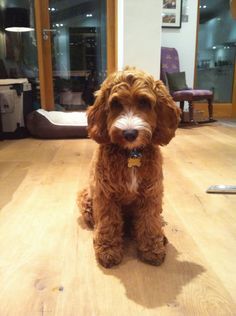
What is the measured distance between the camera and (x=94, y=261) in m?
1.35

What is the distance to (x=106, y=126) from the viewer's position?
1252mm

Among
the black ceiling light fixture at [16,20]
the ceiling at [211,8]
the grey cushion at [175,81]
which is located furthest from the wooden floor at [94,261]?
the ceiling at [211,8]

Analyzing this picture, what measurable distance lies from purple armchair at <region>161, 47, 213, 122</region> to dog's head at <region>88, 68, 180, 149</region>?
3445mm

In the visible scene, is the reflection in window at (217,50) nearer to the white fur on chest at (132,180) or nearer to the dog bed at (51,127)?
the dog bed at (51,127)

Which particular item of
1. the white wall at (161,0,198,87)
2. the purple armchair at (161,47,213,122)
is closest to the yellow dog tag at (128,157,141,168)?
the purple armchair at (161,47,213,122)

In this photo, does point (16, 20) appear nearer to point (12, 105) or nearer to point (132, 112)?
point (12, 105)

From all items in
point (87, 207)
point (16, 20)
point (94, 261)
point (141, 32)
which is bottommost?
point (94, 261)

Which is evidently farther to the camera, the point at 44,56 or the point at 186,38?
the point at 186,38

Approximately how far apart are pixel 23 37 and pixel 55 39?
48 centimetres

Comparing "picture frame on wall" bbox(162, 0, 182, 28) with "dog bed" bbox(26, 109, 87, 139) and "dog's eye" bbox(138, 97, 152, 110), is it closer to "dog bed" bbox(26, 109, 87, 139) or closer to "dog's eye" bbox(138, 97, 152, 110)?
"dog bed" bbox(26, 109, 87, 139)

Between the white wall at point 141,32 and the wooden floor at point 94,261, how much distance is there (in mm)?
1967

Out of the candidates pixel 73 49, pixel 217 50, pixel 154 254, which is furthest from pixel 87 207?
pixel 217 50

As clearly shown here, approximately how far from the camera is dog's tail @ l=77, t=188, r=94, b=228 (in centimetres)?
161

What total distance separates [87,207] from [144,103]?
2.21ft
